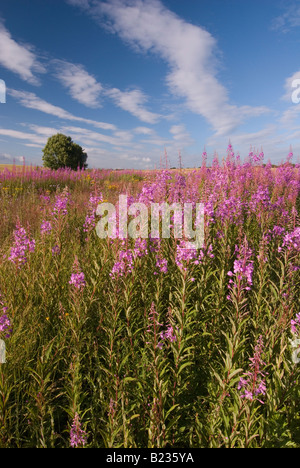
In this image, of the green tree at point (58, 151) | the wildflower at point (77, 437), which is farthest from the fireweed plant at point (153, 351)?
the green tree at point (58, 151)

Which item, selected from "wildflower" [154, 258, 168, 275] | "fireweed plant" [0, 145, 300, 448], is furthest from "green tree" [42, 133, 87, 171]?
"wildflower" [154, 258, 168, 275]

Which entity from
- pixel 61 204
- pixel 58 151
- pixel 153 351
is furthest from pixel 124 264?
pixel 58 151

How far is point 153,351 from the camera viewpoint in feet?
7.33

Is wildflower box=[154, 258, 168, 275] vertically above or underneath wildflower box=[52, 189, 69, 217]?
underneath

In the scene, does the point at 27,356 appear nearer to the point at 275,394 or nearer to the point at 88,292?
the point at 88,292

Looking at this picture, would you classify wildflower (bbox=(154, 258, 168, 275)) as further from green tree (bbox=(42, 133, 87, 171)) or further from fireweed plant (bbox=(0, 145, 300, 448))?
green tree (bbox=(42, 133, 87, 171))

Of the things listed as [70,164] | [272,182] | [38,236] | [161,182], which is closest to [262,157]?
[272,182]

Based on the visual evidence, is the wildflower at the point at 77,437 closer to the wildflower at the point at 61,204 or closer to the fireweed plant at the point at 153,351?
the fireweed plant at the point at 153,351

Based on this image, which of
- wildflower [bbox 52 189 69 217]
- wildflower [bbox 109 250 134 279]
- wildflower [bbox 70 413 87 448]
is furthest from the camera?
wildflower [bbox 52 189 69 217]

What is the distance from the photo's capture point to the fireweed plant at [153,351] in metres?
2.08

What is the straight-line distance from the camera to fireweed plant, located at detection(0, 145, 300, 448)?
208cm

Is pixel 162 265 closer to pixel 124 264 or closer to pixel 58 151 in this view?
pixel 124 264
